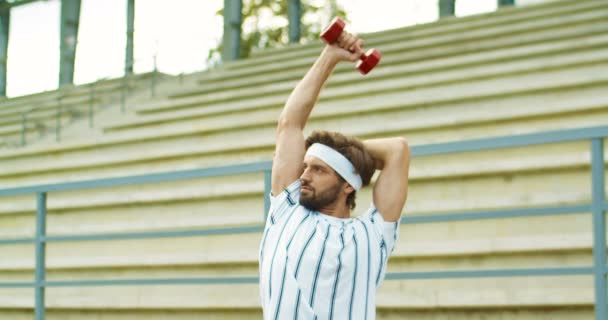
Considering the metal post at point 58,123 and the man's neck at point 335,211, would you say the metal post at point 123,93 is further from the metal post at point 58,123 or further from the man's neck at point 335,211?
the man's neck at point 335,211

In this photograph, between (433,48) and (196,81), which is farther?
(196,81)

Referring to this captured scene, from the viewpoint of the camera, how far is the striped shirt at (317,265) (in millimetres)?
2238

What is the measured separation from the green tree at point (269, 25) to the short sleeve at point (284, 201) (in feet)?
56.7

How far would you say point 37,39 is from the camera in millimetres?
16719

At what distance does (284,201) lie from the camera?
7.77ft

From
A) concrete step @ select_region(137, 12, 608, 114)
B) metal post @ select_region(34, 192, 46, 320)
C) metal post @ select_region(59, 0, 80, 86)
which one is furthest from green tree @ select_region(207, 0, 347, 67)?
metal post @ select_region(34, 192, 46, 320)

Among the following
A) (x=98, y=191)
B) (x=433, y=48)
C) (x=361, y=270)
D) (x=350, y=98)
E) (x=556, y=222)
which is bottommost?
(x=361, y=270)

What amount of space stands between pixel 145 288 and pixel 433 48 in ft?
12.3

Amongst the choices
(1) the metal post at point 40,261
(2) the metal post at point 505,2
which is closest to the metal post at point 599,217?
(1) the metal post at point 40,261

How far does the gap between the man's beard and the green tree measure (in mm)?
17323

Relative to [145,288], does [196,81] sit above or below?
above

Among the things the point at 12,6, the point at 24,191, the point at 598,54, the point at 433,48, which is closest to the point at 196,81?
the point at 433,48

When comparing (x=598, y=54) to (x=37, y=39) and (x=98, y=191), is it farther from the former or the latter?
(x=37, y=39)

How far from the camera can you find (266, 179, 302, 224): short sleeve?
2363 mm
